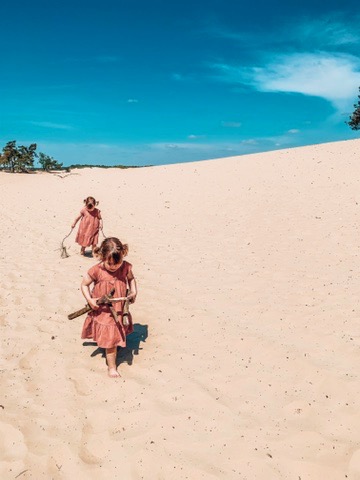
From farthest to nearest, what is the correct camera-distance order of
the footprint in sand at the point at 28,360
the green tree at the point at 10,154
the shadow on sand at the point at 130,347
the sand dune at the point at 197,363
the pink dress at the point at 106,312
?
the green tree at the point at 10,154 → the shadow on sand at the point at 130,347 → the footprint in sand at the point at 28,360 → the pink dress at the point at 106,312 → the sand dune at the point at 197,363

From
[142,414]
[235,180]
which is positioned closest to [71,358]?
[142,414]

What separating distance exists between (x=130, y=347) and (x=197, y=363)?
1.03 meters

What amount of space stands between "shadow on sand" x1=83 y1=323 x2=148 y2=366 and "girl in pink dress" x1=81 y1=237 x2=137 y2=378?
0.42 m

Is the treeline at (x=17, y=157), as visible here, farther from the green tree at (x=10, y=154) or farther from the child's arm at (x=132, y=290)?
the child's arm at (x=132, y=290)

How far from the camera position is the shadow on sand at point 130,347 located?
507 cm

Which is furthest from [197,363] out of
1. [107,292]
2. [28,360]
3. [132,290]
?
[28,360]

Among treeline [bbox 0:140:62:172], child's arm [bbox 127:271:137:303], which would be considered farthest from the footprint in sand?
treeline [bbox 0:140:62:172]

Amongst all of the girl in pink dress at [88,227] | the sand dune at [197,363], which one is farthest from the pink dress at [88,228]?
the sand dune at [197,363]

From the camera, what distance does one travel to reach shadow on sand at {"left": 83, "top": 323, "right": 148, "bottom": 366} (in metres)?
5.07

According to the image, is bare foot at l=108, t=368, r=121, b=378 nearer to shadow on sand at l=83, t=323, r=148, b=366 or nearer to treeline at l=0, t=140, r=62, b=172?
shadow on sand at l=83, t=323, r=148, b=366

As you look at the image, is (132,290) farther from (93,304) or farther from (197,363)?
(197,363)

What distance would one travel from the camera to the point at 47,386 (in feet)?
14.5

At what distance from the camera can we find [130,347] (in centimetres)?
539

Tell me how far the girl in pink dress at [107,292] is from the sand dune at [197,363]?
0.43 m
